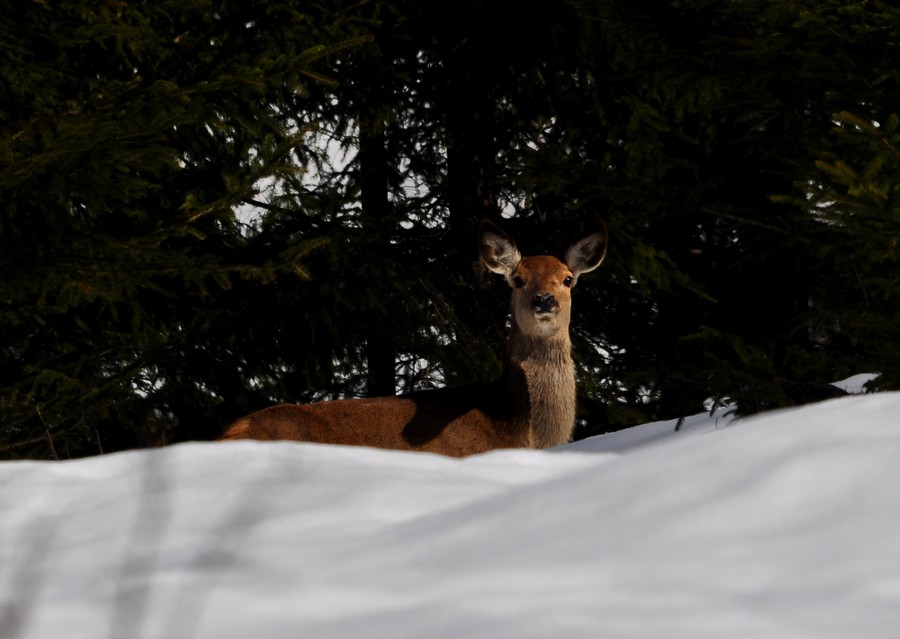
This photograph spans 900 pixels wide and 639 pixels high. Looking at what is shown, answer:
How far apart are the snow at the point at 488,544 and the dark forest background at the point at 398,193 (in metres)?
3.59

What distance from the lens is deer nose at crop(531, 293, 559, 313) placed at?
8.49 meters

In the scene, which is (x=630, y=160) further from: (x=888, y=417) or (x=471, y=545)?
(x=471, y=545)

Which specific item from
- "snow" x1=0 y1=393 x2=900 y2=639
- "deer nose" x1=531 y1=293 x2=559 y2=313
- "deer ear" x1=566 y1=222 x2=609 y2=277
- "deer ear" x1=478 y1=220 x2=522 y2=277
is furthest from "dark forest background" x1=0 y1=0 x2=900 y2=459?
"snow" x1=0 y1=393 x2=900 y2=639

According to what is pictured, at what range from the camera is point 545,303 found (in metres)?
8.49

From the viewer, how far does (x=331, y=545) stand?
2537 millimetres

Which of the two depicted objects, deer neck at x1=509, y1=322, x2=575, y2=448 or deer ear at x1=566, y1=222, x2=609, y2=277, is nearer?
deer neck at x1=509, y1=322, x2=575, y2=448

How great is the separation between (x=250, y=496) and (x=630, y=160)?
8.63 m

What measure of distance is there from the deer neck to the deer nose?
0.88 ft

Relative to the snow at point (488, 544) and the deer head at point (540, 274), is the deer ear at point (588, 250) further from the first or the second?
the snow at point (488, 544)

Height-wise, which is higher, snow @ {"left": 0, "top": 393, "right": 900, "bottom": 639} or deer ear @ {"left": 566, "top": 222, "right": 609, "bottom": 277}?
deer ear @ {"left": 566, "top": 222, "right": 609, "bottom": 277}

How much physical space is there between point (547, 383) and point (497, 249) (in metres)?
1.13

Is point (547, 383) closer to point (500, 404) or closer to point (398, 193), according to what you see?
point (500, 404)

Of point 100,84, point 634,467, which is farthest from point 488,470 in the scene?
point 100,84

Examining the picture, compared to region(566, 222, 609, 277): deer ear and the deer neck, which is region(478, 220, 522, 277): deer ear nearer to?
region(566, 222, 609, 277): deer ear
